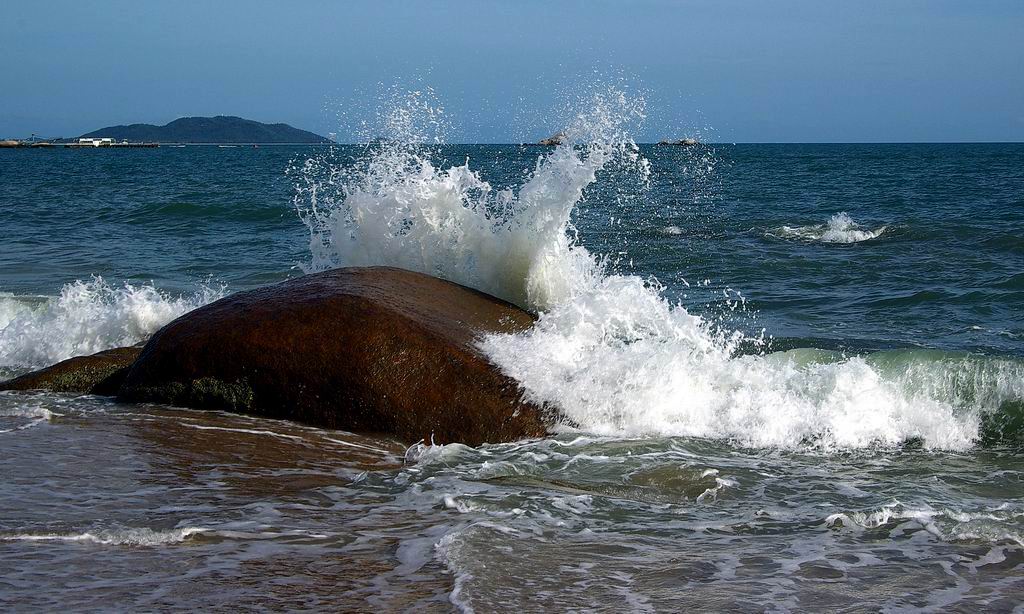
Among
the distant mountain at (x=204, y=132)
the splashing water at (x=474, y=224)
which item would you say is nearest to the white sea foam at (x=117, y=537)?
the splashing water at (x=474, y=224)

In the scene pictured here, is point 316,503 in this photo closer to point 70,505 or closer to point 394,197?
point 70,505

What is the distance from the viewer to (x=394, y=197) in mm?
8508

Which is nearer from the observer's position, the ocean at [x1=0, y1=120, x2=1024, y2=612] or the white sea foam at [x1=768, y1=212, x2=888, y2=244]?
the ocean at [x1=0, y1=120, x2=1024, y2=612]

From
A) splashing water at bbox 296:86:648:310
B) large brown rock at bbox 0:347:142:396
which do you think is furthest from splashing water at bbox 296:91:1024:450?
large brown rock at bbox 0:347:142:396

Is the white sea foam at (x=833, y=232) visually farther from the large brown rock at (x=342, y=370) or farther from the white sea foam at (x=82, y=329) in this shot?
the large brown rock at (x=342, y=370)

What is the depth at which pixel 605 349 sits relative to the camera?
672cm

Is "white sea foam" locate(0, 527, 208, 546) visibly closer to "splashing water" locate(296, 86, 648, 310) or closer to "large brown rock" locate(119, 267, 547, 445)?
"large brown rock" locate(119, 267, 547, 445)

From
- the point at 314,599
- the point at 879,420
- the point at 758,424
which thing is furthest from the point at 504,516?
the point at 879,420

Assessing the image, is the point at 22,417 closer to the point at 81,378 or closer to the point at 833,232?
the point at 81,378

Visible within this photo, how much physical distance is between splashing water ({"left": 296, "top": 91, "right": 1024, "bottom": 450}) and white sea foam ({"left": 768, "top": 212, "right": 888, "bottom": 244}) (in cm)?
912

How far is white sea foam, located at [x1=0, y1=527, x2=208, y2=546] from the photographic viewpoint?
3.91 meters

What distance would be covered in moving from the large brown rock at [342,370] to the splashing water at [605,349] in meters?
0.30

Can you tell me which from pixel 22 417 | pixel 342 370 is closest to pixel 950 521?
pixel 342 370

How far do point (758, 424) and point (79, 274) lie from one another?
11077 millimetres
